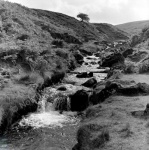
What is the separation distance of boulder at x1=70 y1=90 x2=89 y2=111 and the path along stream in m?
1.22

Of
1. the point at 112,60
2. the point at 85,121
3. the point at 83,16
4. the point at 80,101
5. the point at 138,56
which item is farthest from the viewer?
the point at 83,16

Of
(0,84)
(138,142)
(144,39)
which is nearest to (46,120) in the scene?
(0,84)

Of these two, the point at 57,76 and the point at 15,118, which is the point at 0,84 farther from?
the point at 57,76

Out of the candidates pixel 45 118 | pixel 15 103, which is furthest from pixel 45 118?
pixel 15 103

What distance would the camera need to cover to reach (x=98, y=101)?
2584 cm

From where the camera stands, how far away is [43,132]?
21.2 m

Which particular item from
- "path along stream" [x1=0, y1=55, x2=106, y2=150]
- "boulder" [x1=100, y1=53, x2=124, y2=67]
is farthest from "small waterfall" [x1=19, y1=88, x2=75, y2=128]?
"boulder" [x1=100, y1=53, x2=124, y2=67]

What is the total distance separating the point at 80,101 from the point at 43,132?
752cm

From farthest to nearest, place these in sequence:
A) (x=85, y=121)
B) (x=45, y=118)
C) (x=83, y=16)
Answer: (x=83, y=16) → (x=45, y=118) → (x=85, y=121)

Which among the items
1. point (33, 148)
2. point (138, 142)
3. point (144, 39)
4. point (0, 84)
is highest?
point (144, 39)

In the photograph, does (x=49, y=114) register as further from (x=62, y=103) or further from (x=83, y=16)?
(x=83, y=16)

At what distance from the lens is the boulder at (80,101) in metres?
27.5

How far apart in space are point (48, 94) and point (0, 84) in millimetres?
6930

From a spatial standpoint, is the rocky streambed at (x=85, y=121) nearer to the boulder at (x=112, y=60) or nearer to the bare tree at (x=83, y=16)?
the boulder at (x=112, y=60)
